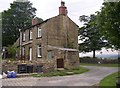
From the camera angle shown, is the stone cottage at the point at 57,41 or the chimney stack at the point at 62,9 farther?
the chimney stack at the point at 62,9

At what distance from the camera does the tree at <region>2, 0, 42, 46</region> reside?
2311 inches

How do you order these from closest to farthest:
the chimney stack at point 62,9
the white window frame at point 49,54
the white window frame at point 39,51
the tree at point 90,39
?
1. the white window frame at point 49,54
2. the chimney stack at point 62,9
3. the white window frame at point 39,51
4. the tree at point 90,39

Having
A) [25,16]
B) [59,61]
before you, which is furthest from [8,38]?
[59,61]

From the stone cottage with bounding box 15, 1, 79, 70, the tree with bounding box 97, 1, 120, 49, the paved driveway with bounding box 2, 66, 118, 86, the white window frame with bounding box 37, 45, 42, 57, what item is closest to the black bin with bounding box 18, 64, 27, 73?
the stone cottage with bounding box 15, 1, 79, 70

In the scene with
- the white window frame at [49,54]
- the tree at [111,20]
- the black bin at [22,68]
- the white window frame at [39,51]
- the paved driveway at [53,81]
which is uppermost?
the tree at [111,20]

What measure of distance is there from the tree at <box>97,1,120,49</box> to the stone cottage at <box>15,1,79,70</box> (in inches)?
565

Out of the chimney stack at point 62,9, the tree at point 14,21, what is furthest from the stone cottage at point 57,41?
the tree at point 14,21

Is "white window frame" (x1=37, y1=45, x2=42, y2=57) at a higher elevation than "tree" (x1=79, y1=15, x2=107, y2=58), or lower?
lower

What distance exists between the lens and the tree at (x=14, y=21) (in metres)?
58.7

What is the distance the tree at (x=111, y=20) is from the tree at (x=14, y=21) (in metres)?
45.0

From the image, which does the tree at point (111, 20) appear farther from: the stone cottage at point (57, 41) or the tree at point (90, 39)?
the tree at point (90, 39)

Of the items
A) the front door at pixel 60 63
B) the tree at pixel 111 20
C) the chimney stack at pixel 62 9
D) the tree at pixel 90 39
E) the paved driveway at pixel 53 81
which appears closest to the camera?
the tree at pixel 111 20

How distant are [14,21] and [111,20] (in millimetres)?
47800

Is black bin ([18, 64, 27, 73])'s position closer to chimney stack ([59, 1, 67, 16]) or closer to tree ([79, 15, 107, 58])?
chimney stack ([59, 1, 67, 16])
